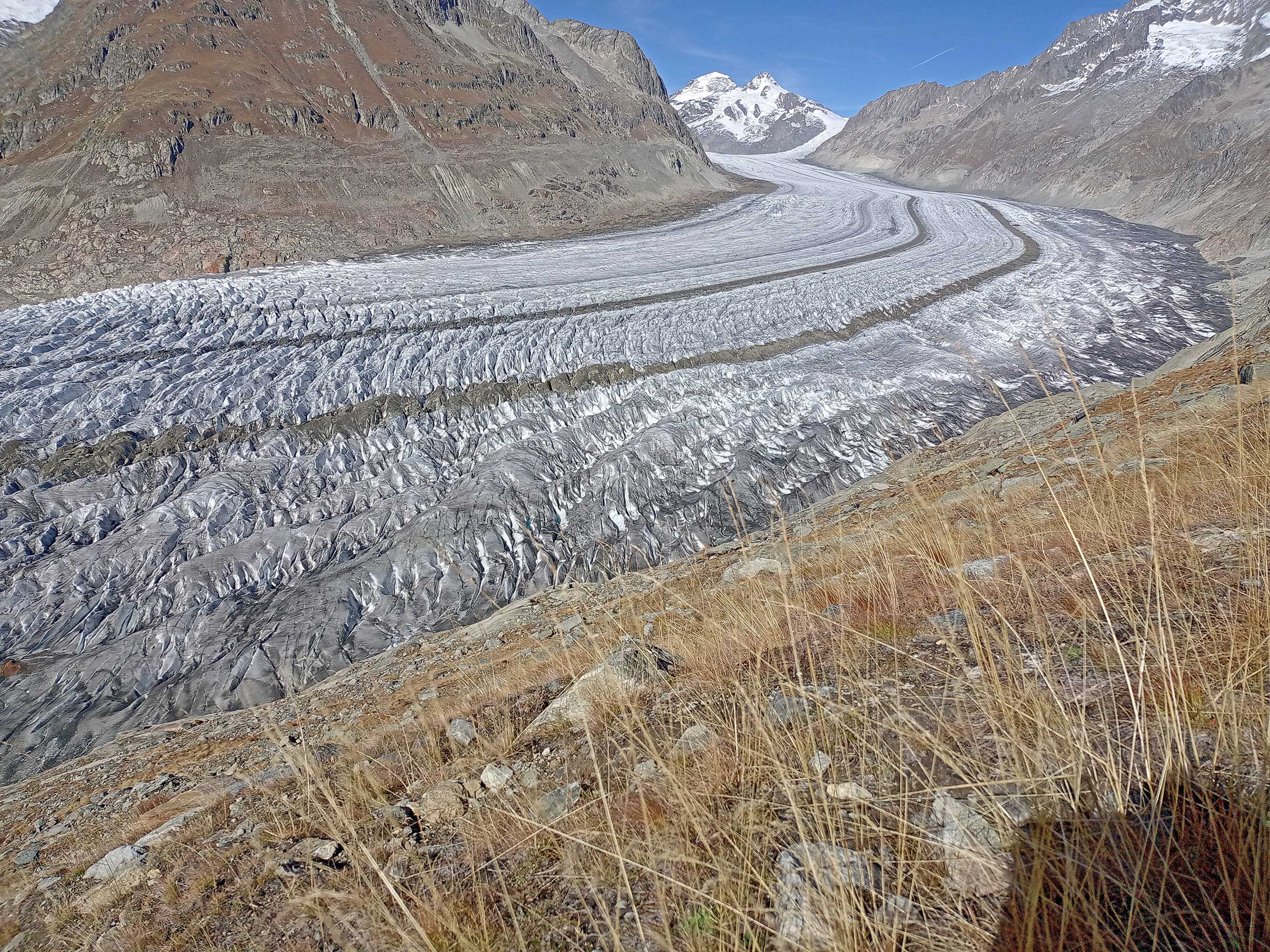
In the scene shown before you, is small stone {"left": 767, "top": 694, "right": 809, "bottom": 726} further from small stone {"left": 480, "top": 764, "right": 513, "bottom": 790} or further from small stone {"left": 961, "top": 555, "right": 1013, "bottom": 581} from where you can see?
small stone {"left": 961, "top": 555, "right": 1013, "bottom": 581}

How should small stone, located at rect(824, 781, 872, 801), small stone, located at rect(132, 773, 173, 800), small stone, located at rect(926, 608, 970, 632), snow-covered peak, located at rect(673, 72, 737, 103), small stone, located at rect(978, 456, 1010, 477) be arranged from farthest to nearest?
snow-covered peak, located at rect(673, 72, 737, 103), small stone, located at rect(978, 456, 1010, 477), small stone, located at rect(132, 773, 173, 800), small stone, located at rect(926, 608, 970, 632), small stone, located at rect(824, 781, 872, 801)

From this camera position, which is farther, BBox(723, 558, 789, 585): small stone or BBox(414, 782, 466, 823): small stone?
BBox(723, 558, 789, 585): small stone

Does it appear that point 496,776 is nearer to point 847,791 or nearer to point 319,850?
point 319,850

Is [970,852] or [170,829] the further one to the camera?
[170,829]

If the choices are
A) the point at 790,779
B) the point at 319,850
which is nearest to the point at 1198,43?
the point at 790,779

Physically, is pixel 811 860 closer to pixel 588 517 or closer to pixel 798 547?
pixel 798 547

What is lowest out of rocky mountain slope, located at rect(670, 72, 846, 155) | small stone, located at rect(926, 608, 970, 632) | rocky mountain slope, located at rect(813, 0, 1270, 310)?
small stone, located at rect(926, 608, 970, 632)

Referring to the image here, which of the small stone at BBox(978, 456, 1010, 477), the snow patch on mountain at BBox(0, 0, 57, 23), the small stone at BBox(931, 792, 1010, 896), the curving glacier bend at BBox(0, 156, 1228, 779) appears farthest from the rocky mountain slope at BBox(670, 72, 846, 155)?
the small stone at BBox(931, 792, 1010, 896)
